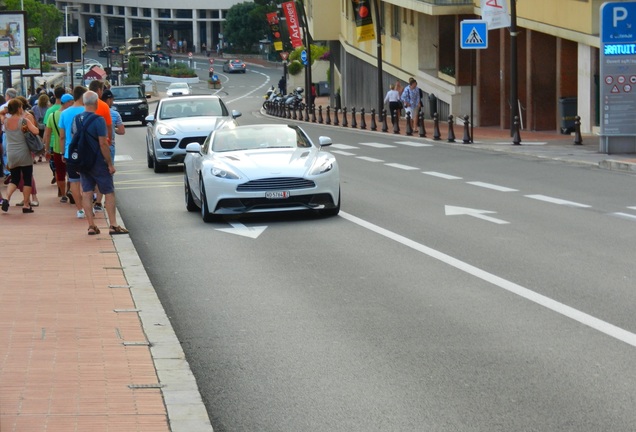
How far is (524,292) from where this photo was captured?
10.7 meters

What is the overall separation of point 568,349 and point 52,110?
42.1 ft

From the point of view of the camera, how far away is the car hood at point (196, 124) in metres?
27.2

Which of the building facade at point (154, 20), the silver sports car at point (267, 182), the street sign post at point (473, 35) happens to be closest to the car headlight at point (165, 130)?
the street sign post at point (473, 35)

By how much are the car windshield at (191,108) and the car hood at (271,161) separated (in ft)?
37.4

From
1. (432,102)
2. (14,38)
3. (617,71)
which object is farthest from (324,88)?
(617,71)

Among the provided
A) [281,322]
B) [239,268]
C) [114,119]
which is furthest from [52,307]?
[114,119]

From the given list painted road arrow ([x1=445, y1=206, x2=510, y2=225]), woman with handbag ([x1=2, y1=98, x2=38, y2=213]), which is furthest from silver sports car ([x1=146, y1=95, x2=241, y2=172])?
painted road arrow ([x1=445, y1=206, x2=510, y2=225])

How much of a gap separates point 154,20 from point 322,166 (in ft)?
552

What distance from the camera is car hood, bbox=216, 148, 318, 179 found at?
16.4 m

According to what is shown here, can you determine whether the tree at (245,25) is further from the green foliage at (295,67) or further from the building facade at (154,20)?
the green foliage at (295,67)

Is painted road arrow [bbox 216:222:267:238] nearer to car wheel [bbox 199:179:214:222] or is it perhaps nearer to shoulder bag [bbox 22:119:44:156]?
car wheel [bbox 199:179:214:222]

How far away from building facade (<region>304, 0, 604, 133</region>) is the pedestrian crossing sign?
1.05 ft

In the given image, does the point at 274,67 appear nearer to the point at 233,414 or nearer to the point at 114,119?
the point at 114,119

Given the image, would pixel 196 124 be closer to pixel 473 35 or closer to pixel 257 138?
pixel 473 35
